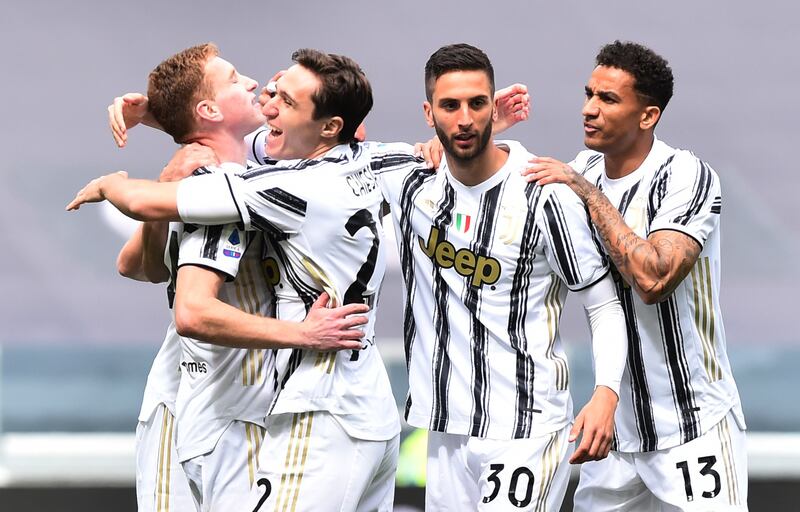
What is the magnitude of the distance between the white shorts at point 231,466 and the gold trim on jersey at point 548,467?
71cm

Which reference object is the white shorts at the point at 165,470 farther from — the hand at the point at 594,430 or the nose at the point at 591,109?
the nose at the point at 591,109

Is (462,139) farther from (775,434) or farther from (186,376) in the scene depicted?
(775,434)

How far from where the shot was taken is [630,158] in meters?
3.14

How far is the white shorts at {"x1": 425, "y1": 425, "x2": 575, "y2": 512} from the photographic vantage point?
2.80 m

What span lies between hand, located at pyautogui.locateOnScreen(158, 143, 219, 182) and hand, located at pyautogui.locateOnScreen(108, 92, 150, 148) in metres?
0.17

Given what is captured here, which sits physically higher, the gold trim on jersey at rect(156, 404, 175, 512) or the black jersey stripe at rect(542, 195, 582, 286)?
the black jersey stripe at rect(542, 195, 582, 286)

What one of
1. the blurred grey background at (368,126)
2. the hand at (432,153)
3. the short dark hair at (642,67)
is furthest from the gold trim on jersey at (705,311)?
the blurred grey background at (368,126)

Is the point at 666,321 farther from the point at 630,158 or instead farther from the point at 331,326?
the point at 331,326

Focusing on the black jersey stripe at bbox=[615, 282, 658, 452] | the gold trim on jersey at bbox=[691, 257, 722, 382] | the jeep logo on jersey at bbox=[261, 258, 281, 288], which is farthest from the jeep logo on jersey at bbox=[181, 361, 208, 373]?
the gold trim on jersey at bbox=[691, 257, 722, 382]

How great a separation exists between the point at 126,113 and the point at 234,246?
609mm

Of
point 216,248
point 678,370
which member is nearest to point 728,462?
point 678,370

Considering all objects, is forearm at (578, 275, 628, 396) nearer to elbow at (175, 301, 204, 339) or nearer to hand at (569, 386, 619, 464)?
hand at (569, 386, 619, 464)

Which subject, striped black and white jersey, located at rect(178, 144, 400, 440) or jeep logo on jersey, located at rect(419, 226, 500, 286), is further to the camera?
jeep logo on jersey, located at rect(419, 226, 500, 286)

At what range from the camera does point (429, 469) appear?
3021 millimetres
